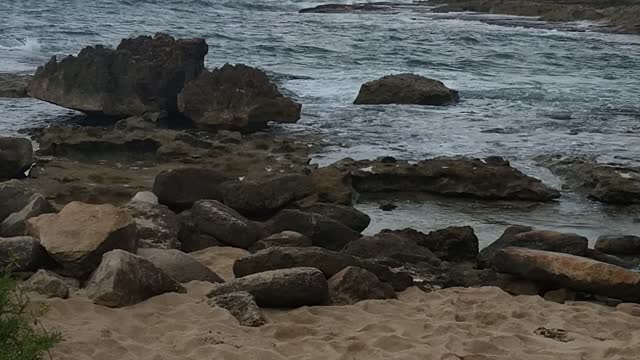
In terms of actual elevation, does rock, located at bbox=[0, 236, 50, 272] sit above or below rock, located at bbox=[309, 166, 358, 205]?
above

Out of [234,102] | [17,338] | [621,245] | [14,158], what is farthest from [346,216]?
[234,102]

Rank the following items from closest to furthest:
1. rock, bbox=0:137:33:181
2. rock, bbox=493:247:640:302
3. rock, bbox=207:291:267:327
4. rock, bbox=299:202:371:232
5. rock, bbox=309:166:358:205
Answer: rock, bbox=207:291:267:327 < rock, bbox=493:247:640:302 < rock, bbox=299:202:371:232 < rock, bbox=309:166:358:205 < rock, bbox=0:137:33:181

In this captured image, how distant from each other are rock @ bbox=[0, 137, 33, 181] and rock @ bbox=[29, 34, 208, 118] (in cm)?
443

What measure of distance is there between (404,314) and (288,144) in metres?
7.24

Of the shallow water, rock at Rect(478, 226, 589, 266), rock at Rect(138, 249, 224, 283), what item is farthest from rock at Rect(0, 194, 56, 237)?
rock at Rect(478, 226, 589, 266)

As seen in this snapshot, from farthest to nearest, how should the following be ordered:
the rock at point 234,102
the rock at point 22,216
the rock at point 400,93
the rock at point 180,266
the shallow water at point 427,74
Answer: the rock at point 400,93 < the rock at point 234,102 < the shallow water at point 427,74 < the rock at point 22,216 < the rock at point 180,266

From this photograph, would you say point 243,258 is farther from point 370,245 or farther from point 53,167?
point 53,167

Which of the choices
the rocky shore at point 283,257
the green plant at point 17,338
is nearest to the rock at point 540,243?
the rocky shore at point 283,257

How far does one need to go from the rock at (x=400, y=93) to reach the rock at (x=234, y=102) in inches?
116

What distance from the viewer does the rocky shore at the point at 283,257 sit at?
585cm

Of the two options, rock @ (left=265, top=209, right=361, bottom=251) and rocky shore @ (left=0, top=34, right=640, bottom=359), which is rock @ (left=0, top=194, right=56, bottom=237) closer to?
rocky shore @ (left=0, top=34, right=640, bottom=359)

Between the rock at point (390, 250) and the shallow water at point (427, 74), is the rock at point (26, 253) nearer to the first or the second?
the rock at point (390, 250)

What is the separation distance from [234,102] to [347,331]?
965 centimetres

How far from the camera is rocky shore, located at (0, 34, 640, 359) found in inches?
A: 230
